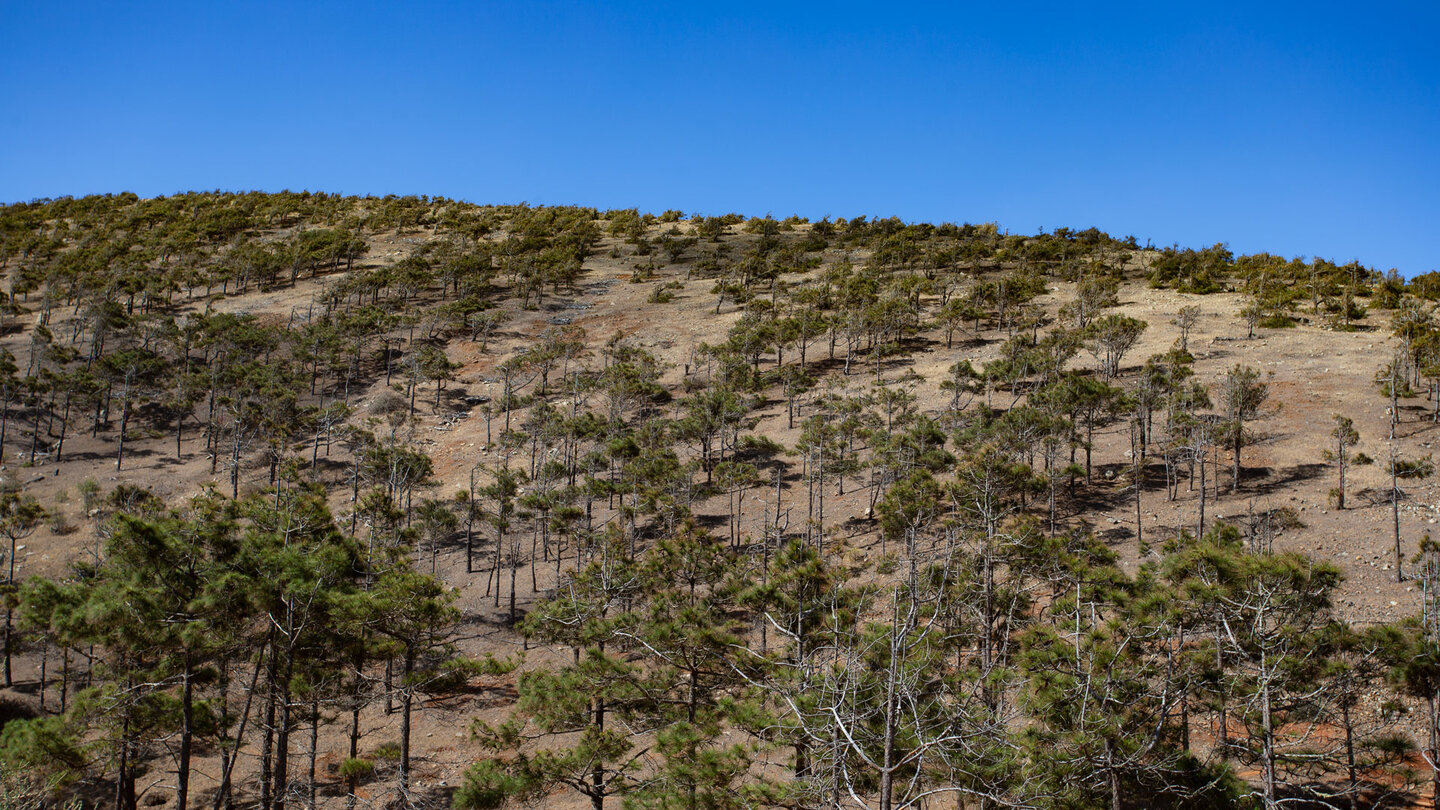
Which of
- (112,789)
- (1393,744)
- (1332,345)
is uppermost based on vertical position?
(1332,345)

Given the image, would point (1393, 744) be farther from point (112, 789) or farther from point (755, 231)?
point (755, 231)

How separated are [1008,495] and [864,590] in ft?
68.6

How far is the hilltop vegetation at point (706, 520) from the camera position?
650 inches

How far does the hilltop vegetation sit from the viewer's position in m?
16.5

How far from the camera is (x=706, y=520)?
155 feet

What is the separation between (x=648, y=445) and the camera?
4941 cm

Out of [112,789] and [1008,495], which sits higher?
[1008,495]

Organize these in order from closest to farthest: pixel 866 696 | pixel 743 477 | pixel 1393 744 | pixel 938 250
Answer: pixel 866 696 < pixel 1393 744 < pixel 743 477 < pixel 938 250

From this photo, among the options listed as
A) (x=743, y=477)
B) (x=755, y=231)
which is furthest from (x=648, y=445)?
(x=755, y=231)

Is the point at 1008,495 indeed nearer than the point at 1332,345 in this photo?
Yes

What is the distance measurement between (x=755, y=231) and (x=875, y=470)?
7441cm

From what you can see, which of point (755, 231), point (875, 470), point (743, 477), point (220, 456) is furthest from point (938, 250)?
point (220, 456)

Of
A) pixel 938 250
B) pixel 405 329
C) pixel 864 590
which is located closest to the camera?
pixel 864 590

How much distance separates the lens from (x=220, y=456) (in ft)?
194
